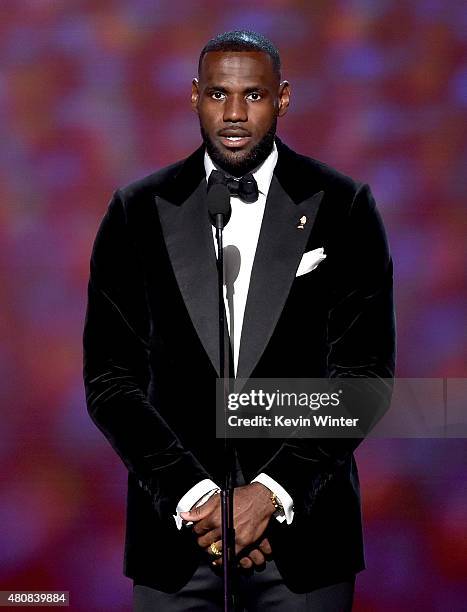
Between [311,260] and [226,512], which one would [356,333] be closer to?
[311,260]

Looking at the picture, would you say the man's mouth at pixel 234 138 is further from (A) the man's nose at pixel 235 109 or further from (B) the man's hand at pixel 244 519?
(B) the man's hand at pixel 244 519

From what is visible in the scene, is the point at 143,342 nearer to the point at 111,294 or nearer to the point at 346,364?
the point at 111,294

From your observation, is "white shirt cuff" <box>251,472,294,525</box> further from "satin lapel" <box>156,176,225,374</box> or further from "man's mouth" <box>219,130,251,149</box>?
"man's mouth" <box>219,130,251,149</box>

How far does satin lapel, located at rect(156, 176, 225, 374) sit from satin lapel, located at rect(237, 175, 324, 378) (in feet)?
0.21

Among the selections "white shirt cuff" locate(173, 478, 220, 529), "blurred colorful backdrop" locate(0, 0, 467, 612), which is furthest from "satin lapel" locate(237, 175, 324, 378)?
"blurred colorful backdrop" locate(0, 0, 467, 612)

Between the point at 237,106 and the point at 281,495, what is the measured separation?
29.3 inches

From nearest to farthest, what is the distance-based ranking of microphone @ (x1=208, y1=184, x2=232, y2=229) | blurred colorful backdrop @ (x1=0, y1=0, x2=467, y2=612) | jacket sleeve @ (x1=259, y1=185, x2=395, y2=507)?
microphone @ (x1=208, y1=184, x2=232, y2=229) < jacket sleeve @ (x1=259, y1=185, x2=395, y2=507) < blurred colorful backdrop @ (x1=0, y1=0, x2=467, y2=612)

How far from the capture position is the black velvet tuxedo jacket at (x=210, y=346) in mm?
2232

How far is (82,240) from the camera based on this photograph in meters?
3.08

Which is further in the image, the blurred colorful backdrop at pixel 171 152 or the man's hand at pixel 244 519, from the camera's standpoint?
the blurred colorful backdrop at pixel 171 152

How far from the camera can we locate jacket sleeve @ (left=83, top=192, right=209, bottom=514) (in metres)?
2.22

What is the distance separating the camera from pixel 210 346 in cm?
226

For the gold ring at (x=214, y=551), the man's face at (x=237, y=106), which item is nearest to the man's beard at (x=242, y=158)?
the man's face at (x=237, y=106)

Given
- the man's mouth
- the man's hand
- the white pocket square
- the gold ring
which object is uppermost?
the man's mouth
